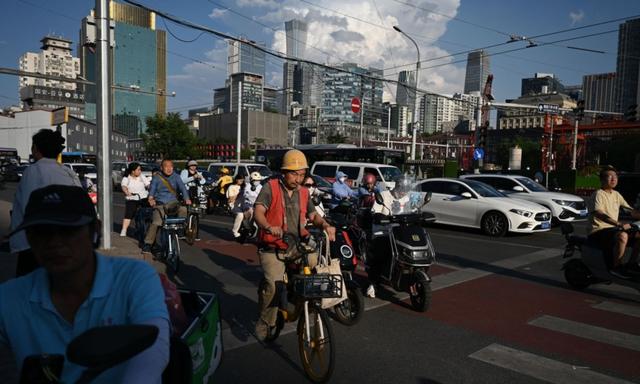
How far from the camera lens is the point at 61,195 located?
178 centimetres

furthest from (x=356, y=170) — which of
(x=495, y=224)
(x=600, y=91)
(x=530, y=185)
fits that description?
(x=600, y=91)

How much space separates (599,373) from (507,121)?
143296 millimetres

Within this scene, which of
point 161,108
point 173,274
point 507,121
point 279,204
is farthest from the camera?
point 507,121

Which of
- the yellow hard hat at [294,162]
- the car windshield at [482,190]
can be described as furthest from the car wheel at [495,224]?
the yellow hard hat at [294,162]

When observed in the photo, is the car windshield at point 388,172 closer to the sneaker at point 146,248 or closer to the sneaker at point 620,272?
the sneaker at point 146,248

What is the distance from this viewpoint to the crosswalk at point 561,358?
172 inches

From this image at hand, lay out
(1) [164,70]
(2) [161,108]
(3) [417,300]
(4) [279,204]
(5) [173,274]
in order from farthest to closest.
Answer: (2) [161,108] → (1) [164,70] → (5) [173,274] → (3) [417,300] → (4) [279,204]

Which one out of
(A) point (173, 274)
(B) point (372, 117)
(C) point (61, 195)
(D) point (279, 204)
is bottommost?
(A) point (173, 274)

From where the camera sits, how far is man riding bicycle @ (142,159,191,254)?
8.71 metres

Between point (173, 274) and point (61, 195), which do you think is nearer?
point (61, 195)

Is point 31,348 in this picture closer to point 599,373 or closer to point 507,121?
point 599,373

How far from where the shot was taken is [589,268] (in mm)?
7172

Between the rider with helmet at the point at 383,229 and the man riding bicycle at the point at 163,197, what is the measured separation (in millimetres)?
3787

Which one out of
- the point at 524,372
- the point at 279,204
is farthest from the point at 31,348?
the point at 524,372
